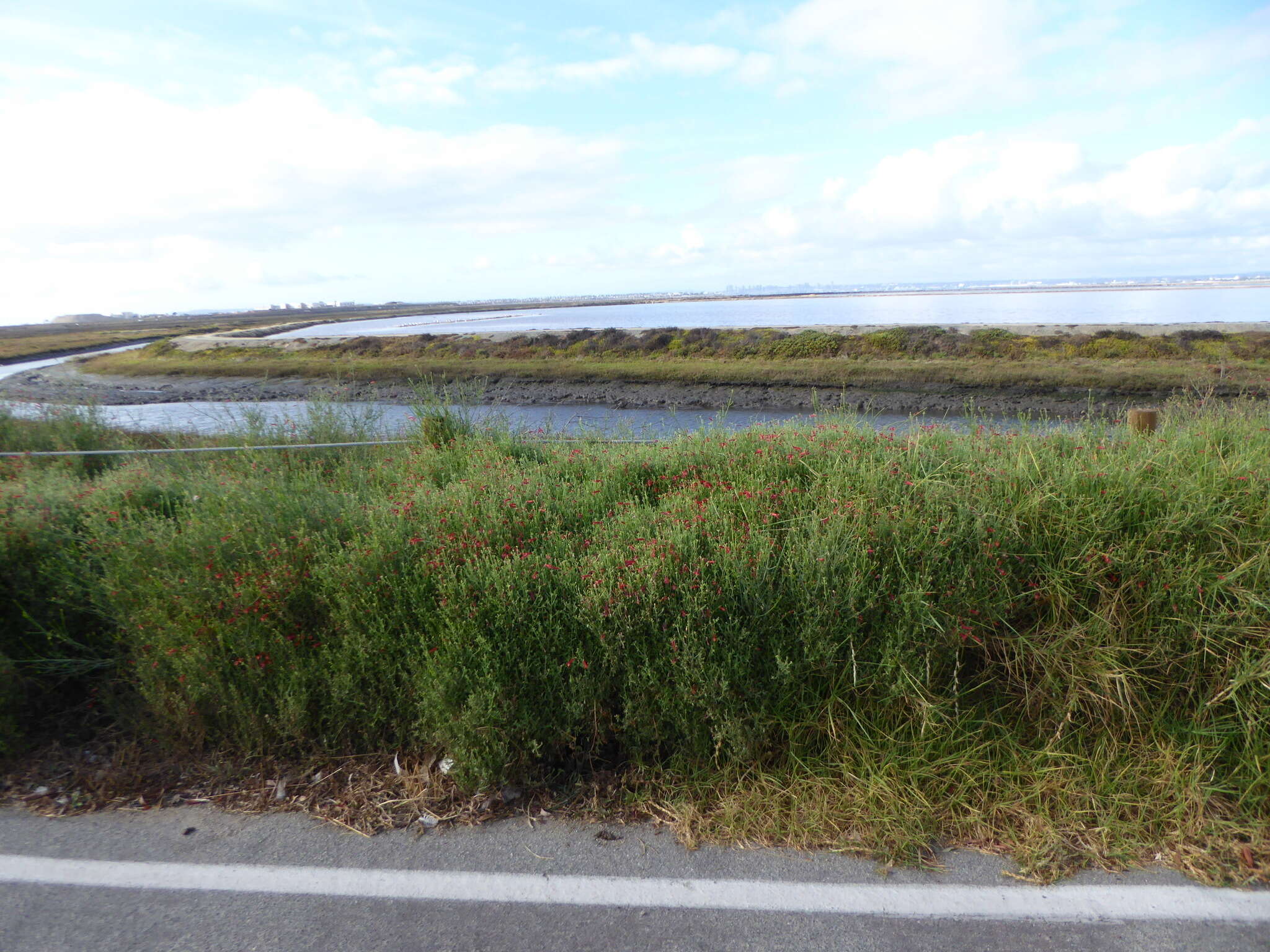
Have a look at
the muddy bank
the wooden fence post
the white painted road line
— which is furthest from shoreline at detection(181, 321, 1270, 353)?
the white painted road line

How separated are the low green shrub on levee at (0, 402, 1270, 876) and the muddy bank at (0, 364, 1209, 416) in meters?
18.2

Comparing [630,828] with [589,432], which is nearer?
[630,828]

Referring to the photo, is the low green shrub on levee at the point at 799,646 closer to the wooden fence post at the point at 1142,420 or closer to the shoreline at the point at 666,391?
the wooden fence post at the point at 1142,420

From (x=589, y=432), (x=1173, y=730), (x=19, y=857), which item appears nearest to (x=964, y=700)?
(x=1173, y=730)

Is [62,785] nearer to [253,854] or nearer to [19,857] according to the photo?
[19,857]

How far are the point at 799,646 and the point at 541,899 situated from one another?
1.45m

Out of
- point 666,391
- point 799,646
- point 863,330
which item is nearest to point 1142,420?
point 799,646

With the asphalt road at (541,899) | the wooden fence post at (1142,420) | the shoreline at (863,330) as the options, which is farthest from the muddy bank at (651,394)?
the asphalt road at (541,899)

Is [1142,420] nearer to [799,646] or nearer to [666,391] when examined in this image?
[799,646]

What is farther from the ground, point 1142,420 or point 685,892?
point 1142,420

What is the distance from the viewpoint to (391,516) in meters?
4.07

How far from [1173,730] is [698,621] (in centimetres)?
206

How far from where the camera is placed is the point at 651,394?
94.7 ft

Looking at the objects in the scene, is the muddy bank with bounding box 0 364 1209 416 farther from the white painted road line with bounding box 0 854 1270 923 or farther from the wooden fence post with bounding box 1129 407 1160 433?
the white painted road line with bounding box 0 854 1270 923
